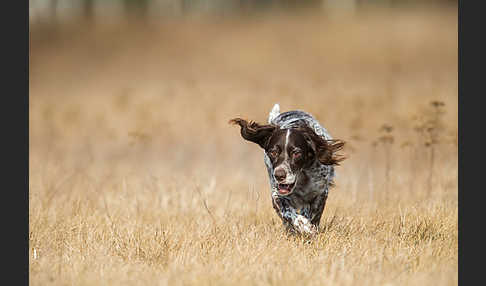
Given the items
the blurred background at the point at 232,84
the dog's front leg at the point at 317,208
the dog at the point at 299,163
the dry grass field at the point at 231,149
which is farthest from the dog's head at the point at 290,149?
the blurred background at the point at 232,84

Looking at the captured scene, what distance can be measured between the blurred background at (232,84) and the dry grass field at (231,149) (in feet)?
0.21

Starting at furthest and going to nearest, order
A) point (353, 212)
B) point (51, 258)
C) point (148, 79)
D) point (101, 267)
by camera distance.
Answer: point (148, 79) → point (353, 212) → point (51, 258) → point (101, 267)

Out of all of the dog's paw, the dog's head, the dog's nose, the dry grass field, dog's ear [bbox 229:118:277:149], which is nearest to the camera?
the dry grass field

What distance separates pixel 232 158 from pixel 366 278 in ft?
20.0

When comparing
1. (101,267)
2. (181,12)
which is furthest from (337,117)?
(181,12)

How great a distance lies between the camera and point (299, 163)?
16.2 feet

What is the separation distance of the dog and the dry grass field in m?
0.24

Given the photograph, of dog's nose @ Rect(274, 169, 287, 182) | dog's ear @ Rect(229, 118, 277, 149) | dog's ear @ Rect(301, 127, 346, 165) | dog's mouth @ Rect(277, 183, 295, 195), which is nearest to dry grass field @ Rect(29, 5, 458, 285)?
dog's mouth @ Rect(277, 183, 295, 195)

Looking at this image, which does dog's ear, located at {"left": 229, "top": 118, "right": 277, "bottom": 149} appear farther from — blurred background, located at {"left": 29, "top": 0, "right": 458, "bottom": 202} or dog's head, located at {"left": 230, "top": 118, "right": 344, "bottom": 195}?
blurred background, located at {"left": 29, "top": 0, "right": 458, "bottom": 202}

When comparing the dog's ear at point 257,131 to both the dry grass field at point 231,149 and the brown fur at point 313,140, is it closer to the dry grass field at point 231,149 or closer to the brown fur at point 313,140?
the brown fur at point 313,140

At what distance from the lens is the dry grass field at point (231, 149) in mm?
4488

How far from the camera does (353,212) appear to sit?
5922 mm

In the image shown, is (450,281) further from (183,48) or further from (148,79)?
(183,48)

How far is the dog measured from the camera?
4.88 m
